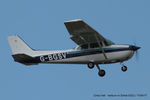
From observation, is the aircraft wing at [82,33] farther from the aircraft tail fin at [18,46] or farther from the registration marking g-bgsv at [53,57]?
the aircraft tail fin at [18,46]

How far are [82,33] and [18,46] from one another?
216 inches

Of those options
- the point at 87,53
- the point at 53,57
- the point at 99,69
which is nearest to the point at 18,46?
the point at 53,57

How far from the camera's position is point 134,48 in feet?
71.2

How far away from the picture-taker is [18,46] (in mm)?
24312

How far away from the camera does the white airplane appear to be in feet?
70.7

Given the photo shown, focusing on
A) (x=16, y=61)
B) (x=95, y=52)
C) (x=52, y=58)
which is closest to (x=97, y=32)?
(x=95, y=52)

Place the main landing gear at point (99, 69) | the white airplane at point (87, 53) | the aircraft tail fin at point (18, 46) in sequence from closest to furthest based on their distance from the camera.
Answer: the white airplane at point (87, 53) → the main landing gear at point (99, 69) → the aircraft tail fin at point (18, 46)

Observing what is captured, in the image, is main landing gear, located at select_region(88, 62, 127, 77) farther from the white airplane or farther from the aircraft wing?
the aircraft wing

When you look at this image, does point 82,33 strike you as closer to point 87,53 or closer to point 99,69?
point 87,53

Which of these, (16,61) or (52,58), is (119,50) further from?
(16,61)

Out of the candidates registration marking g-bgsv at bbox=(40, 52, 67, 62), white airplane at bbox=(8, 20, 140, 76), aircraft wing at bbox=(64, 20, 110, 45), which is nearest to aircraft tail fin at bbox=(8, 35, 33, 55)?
A: white airplane at bbox=(8, 20, 140, 76)

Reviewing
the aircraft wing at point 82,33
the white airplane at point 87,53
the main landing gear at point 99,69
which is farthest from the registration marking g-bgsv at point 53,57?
the main landing gear at point 99,69

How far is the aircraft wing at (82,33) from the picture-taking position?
64.2 ft

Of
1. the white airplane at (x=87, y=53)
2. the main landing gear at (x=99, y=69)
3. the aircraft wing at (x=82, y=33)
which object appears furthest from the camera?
the main landing gear at (x=99, y=69)
